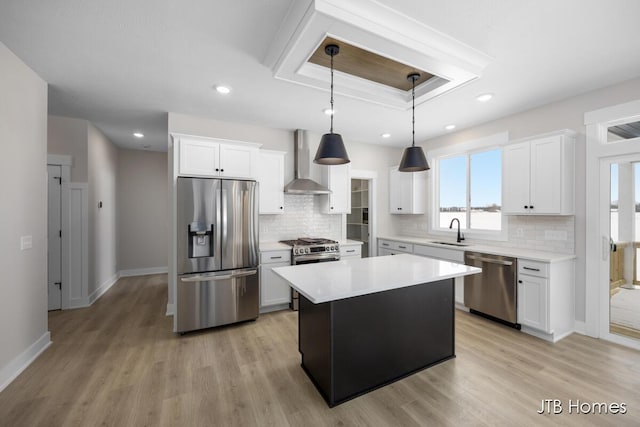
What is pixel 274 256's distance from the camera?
3.74 m

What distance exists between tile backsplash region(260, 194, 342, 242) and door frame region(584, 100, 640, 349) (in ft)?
10.8

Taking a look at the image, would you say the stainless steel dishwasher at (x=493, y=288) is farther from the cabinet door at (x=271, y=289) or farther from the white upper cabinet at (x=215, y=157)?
the white upper cabinet at (x=215, y=157)

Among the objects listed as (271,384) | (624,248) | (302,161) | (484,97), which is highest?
(484,97)

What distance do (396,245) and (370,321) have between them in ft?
9.33

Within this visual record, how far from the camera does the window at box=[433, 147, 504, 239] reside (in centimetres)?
393

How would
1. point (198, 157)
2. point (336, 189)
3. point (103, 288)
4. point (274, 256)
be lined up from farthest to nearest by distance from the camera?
point (103, 288) → point (336, 189) → point (274, 256) → point (198, 157)

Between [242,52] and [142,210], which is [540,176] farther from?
[142,210]

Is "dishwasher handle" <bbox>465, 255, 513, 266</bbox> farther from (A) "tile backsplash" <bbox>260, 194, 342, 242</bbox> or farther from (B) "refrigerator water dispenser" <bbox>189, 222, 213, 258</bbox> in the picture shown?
(B) "refrigerator water dispenser" <bbox>189, 222, 213, 258</bbox>

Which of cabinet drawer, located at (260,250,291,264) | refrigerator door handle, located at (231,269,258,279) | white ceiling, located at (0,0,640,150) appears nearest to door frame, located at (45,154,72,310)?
white ceiling, located at (0,0,640,150)

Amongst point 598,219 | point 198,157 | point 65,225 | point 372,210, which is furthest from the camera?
point 372,210

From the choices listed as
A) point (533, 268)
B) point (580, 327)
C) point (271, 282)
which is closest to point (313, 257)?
point (271, 282)

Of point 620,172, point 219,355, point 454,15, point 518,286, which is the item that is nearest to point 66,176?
point 219,355

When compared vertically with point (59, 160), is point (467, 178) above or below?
below

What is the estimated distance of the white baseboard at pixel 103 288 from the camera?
4.14m
